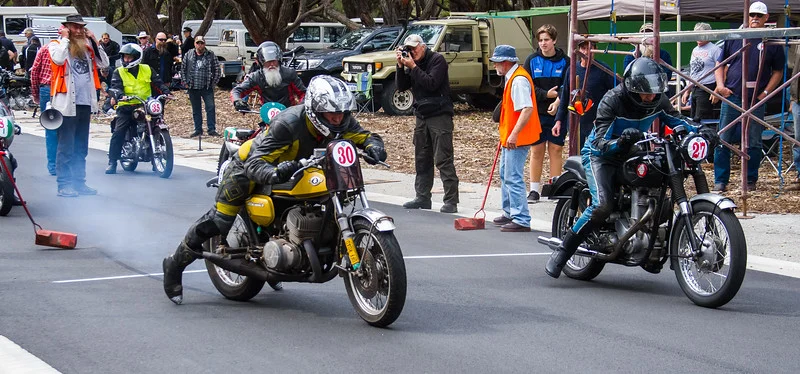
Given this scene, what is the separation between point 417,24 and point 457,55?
114 centimetres

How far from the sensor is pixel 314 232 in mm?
6875

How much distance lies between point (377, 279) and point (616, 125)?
93.2 inches

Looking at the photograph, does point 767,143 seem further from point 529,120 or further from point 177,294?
point 177,294

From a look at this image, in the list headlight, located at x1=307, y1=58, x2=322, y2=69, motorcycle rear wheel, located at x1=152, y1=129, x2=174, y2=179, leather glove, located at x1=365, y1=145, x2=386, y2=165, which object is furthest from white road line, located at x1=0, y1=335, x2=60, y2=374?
headlight, located at x1=307, y1=58, x2=322, y2=69

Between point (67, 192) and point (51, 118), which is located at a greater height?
point (51, 118)

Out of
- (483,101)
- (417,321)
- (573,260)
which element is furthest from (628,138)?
(483,101)

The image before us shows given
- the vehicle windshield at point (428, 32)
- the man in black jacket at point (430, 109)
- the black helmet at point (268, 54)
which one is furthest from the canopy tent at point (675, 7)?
the black helmet at point (268, 54)

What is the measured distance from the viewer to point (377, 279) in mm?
6547

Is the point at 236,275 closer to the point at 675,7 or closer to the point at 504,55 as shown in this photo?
the point at 504,55

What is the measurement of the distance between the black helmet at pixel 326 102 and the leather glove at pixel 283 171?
0.30 meters

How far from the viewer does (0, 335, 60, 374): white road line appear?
5863 mm

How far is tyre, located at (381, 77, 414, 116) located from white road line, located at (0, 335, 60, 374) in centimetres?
1852

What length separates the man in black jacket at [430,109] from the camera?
1211 cm

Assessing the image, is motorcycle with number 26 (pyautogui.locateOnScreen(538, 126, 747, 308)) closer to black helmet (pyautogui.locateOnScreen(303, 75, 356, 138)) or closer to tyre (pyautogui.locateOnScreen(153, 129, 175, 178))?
black helmet (pyautogui.locateOnScreen(303, 75, 356, 138))
